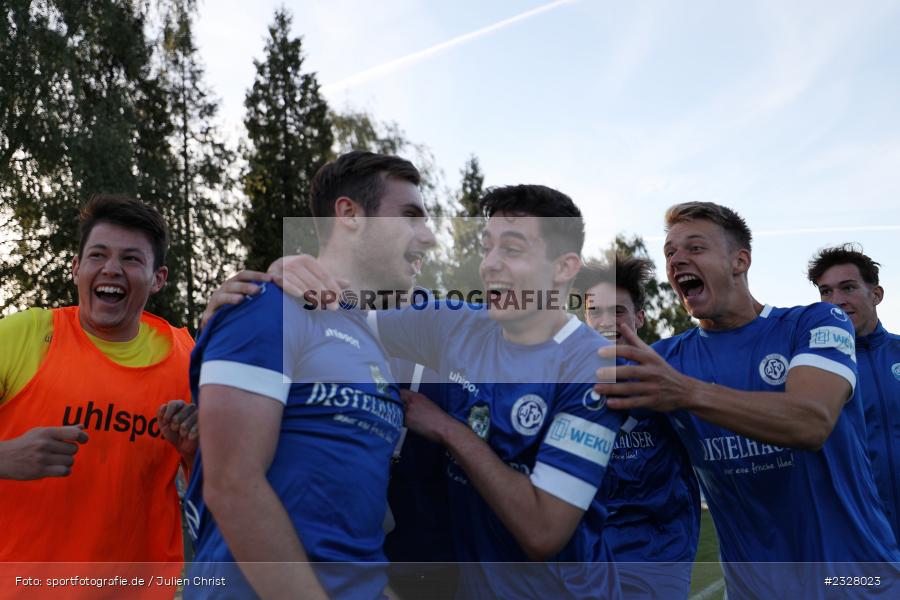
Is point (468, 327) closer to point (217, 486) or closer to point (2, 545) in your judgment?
point (217, 486)

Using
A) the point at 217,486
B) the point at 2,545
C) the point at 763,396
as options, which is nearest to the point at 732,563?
the point at 763,396

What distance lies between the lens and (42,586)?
13.0 ft

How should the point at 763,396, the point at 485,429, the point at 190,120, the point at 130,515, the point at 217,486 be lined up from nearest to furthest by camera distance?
the point at 217,486 < the point at 485,429 < the point at 763,396 < the point at 130,515 < the point at 190,120

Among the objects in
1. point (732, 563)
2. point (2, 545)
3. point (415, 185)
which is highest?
point (415, 185)

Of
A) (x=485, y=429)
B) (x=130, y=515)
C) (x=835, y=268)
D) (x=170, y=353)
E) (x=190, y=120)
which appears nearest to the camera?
(x=485, y=429)

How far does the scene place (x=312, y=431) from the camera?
2.88m

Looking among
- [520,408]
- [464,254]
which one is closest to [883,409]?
[520,408]

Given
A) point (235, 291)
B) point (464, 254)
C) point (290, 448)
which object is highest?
point (464, 254)

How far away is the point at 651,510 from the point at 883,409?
3144 millimetres

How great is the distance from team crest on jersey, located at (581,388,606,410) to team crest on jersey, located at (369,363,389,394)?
35.1 inches

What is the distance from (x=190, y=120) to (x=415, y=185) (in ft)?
94.4

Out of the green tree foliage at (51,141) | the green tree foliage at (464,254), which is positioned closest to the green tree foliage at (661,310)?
the green tree foliage at (464,254)

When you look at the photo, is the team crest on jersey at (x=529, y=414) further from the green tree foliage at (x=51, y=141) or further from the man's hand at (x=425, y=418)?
the green tree foliage at (x=51, y=141)

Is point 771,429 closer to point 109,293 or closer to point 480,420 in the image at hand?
point 480,420
